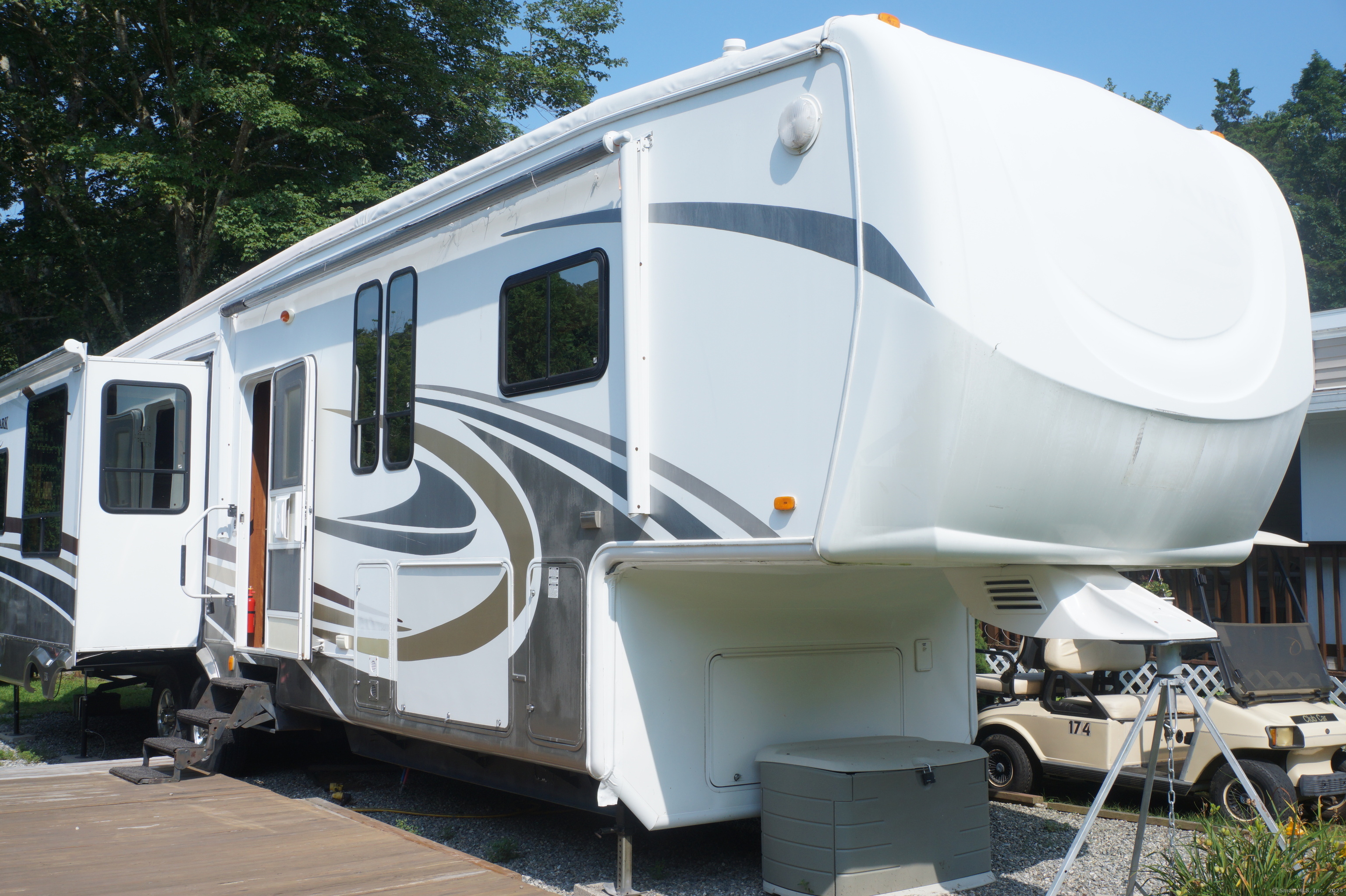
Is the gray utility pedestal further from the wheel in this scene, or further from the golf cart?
the wheel

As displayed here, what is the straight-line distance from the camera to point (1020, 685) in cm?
747

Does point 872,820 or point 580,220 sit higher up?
point 580,220

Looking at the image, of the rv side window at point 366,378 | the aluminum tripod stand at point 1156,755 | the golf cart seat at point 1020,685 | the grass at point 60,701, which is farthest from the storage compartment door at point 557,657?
the grass at point 60,701

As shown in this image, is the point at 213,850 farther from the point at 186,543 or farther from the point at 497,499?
the point at 186,543

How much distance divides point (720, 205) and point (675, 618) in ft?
5.57

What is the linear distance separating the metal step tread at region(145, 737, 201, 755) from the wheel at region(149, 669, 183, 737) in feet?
4.03

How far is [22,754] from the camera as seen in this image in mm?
9242

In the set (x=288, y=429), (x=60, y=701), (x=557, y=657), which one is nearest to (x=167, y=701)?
(x=288, y=429)

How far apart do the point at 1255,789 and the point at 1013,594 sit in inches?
97.3

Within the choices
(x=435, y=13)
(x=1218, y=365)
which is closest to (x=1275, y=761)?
(x=1218, y=365)

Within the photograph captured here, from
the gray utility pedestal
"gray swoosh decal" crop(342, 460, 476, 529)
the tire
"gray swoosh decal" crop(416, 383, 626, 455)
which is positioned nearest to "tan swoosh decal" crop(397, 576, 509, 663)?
"gray swoosh decal" crop(342, 460, 476, 529)

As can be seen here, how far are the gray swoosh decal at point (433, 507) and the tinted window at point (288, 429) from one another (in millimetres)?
1083

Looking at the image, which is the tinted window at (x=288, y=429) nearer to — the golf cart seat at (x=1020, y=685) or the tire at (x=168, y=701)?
the tire at (x=168, y=701)

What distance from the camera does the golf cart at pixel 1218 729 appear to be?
6.01 m
